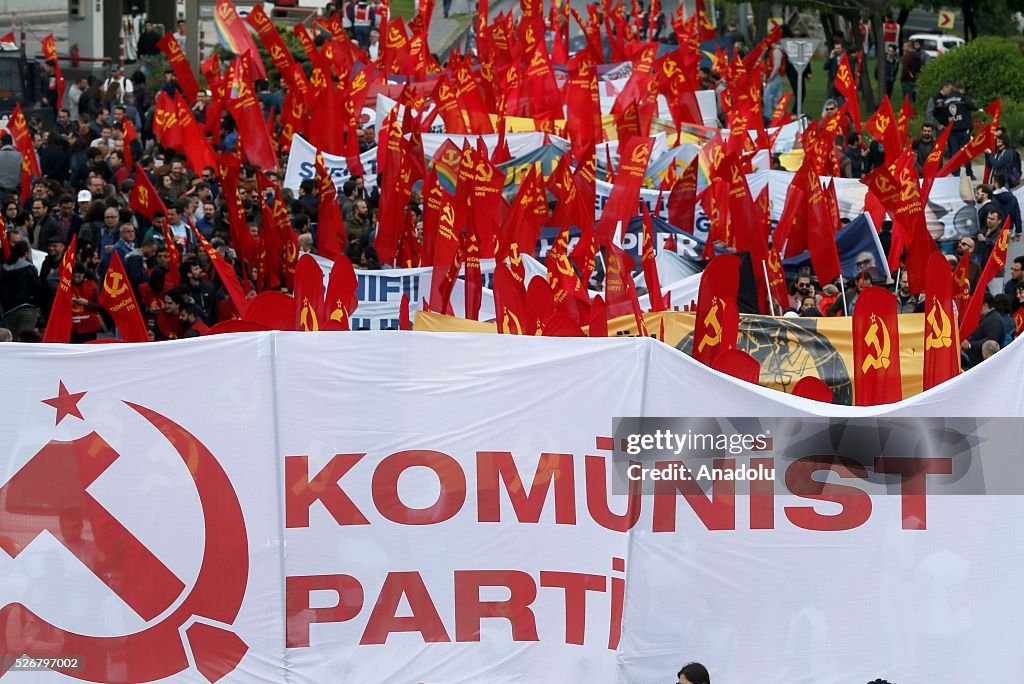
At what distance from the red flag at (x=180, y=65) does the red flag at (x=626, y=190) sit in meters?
7.56

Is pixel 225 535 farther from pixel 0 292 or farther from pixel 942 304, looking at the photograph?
pixel 0 292

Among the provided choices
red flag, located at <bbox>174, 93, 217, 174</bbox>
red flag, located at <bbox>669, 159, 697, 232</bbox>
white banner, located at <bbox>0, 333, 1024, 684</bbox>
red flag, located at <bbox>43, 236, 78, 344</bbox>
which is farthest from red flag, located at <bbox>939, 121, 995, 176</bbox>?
red flag, located at <bbox>43, 236, 78, 344</bbox>

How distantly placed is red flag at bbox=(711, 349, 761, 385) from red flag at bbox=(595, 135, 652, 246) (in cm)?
544

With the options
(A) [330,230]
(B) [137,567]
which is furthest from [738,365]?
(A) [330,230]

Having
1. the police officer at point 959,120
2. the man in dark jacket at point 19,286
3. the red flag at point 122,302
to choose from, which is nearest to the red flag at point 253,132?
the man in dark jacket at point 19,286

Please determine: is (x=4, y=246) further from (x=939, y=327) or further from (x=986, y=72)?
(x=986, y=72)

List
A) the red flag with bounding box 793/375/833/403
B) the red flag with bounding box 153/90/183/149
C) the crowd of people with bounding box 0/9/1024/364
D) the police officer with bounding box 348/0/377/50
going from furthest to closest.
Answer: the police officer with bounding box 348/0/377/50, the red flag with bounding box 153/90/183/149, the crowd of people with bounding box 0/9/1024/364, the red flag with bounding box 793/375/833/403

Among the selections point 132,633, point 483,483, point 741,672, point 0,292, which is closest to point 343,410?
point 483,483

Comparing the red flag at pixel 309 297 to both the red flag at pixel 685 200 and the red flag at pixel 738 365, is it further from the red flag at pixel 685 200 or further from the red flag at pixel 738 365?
the red flag at pixel 685 200

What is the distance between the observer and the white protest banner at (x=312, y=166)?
17438 millimetres

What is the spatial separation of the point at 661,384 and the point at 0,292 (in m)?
6.30

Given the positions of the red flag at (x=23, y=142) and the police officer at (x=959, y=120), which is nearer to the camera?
the red flag at (x=23, y=142)

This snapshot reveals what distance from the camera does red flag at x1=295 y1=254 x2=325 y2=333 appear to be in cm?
883

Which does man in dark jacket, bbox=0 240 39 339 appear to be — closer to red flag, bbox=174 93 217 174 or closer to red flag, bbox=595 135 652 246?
red flag, bbox=595 135 652 246
